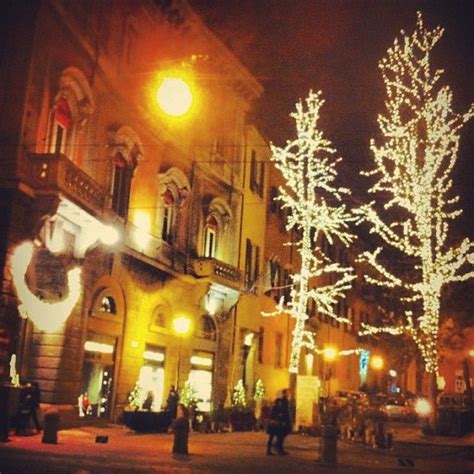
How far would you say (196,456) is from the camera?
1788 cm

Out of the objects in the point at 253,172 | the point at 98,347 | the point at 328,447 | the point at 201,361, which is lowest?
the point at 328,447

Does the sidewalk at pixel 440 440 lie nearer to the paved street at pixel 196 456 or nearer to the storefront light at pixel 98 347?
the paved street at pixel 196 456

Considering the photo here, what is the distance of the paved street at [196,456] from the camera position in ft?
47.9

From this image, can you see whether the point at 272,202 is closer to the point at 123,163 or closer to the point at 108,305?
the point at 123,163

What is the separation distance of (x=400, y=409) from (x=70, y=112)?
32.4m

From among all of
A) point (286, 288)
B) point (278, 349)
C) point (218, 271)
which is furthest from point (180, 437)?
point (286, 288)

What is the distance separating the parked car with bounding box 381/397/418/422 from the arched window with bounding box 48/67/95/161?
3025cm

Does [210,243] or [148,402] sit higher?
[210,243]

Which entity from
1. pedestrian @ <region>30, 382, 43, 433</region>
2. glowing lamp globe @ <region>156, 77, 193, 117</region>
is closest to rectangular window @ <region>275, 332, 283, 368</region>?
pedestrian @ <region>30, 382, 43, 433</region>

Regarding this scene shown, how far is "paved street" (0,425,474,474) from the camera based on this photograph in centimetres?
1461

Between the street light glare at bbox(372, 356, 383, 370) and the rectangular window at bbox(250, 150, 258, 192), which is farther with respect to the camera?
the street light glare at bbox(372, 356, 383, 370)

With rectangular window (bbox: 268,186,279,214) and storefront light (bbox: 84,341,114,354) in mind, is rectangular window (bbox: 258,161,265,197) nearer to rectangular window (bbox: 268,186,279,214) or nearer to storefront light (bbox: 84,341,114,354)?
rectangular window (bbox: 268,186,279,214)

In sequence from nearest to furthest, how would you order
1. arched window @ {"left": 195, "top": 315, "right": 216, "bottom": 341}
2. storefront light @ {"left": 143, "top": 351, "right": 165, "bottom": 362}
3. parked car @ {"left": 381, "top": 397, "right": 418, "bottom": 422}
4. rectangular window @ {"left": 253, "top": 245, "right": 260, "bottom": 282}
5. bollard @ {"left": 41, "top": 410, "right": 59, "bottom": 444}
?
bollard @ {"left": 41, "top": 410, "right": 59, "bottom": 444}, storefront light @ {"left": 143, "top": 351, "right": 165, "bottom": 362}, arched window @ {"left": 195, "top": 315, "right": 216, "bottom": 341}, rectangular window @ {"left": 253, "top": 245, "right": 260, "bottom": 282}, parked car @ {"left": 381, "top": 397, "right": 418, "bottom": 422}

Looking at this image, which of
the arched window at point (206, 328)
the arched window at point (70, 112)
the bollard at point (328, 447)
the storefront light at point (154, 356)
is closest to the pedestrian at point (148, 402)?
the storefront light at point (154, 356)
